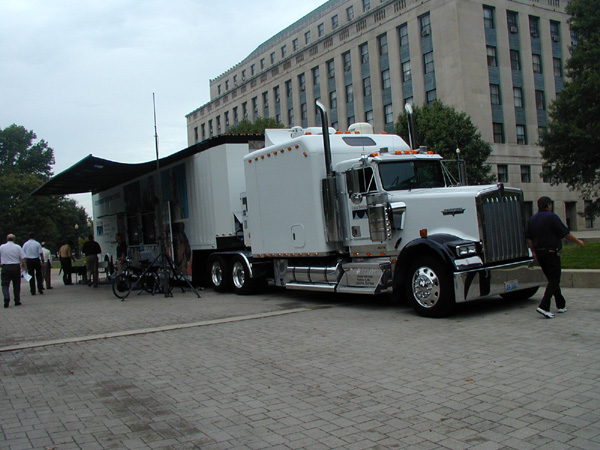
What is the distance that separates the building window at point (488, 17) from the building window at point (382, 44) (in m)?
8.61

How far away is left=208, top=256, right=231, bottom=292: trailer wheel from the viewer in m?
14.6

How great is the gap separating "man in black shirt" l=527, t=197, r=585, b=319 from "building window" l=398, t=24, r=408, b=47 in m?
42.8

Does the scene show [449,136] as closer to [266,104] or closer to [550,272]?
[550,272]

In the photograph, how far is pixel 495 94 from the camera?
45.9 m

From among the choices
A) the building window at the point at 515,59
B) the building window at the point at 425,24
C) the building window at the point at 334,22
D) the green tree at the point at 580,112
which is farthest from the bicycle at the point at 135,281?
the building window at the point at 334,22

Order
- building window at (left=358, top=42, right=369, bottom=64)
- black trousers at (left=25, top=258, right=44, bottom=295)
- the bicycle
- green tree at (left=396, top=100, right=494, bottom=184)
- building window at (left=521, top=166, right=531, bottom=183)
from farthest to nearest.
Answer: building window at (left=358, top=42, right=369, bottom=64)
building window at (left=521, top=166, right=531, bottom=183)
green tree at (left=396, top=100, right=494, bottom=184)
black trousers at (left=25, top=258, right=44, bottom=295)
the bicycle

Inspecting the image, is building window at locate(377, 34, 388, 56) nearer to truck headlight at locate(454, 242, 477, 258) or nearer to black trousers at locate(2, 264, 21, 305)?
black trousers at locate(2, 264, 21, 305)

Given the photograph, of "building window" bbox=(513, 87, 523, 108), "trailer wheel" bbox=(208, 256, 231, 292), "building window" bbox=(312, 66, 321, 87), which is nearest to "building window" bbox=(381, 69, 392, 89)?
"building window" bbox=(312, 66, 321, 87)

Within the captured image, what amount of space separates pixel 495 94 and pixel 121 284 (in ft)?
127

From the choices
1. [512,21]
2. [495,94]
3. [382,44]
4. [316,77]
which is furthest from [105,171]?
[316,77]

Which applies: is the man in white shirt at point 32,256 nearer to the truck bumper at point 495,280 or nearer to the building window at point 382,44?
the truck bumper at point 495,280

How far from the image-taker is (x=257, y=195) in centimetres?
1293

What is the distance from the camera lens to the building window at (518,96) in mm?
47312

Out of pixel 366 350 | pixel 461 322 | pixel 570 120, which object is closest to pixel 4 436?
pixel 366 350
